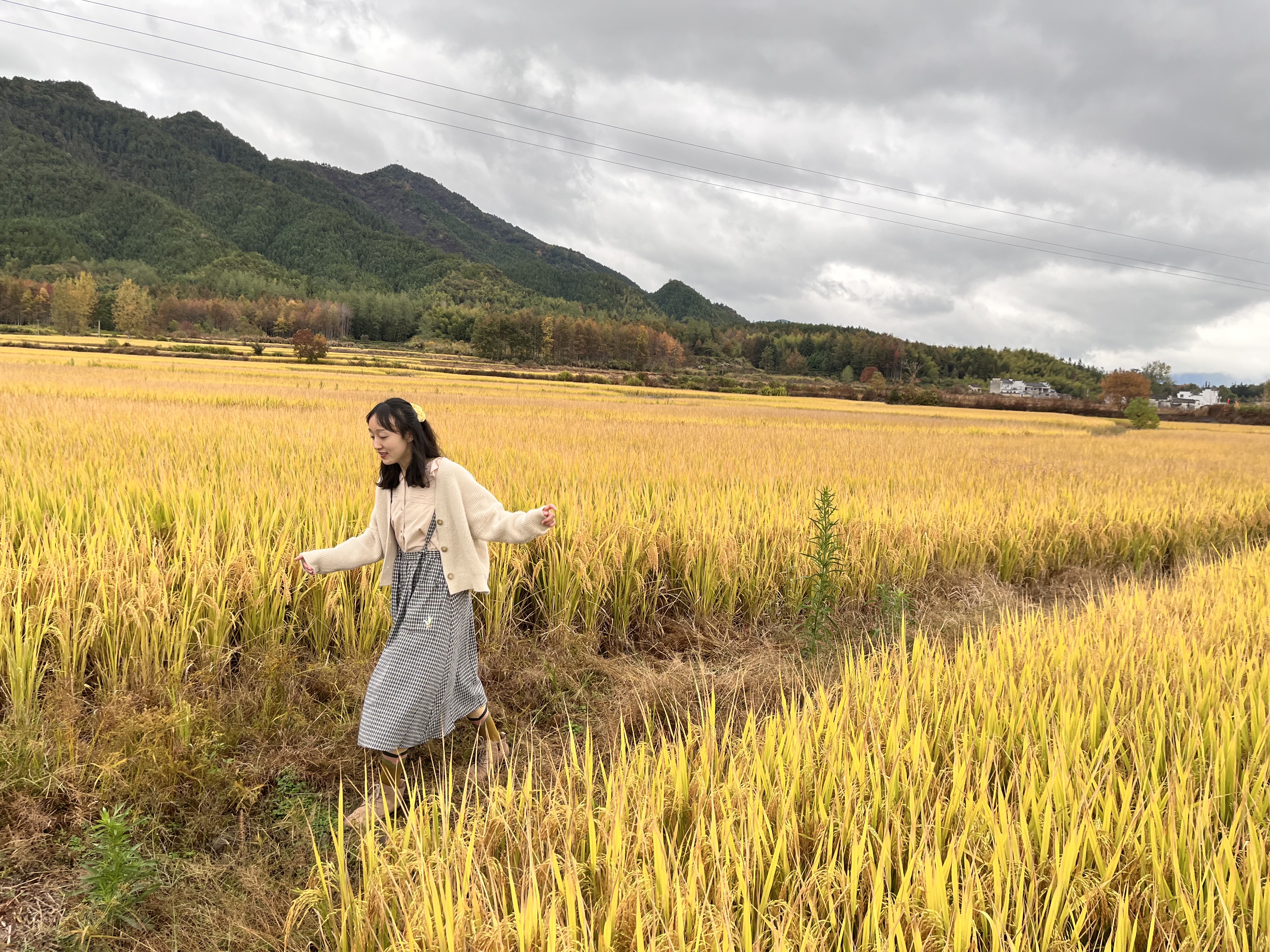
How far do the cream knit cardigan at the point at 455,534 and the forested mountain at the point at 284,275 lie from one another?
64109mm

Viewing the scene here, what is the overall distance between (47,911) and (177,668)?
872 millimetres

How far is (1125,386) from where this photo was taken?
232 ft

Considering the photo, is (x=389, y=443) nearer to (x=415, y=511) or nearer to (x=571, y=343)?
(x=415, y=511)

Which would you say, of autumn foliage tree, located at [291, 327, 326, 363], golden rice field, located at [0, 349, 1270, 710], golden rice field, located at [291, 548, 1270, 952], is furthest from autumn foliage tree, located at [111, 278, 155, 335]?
golden rice field, located at [291, 548, 1270, 952]

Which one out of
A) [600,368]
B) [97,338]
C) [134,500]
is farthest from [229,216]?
[134,500]

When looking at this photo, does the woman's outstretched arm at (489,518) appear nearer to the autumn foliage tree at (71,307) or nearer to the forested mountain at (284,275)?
the forested mountain at (284,275)

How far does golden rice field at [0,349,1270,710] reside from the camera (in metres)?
2.52

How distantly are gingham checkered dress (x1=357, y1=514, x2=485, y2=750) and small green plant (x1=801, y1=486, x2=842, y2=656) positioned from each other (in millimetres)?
1773

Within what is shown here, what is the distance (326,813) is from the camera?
6.48 ft

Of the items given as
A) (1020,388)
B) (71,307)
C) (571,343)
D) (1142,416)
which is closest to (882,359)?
(1020,388)

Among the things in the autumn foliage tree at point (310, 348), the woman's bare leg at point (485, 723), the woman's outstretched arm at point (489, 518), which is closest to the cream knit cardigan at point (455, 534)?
the woman's outstretched arm at point (489, 518)

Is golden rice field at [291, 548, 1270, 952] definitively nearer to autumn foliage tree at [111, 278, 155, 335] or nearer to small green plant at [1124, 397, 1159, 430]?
small green plant at [1124, 397, 1159, 430]

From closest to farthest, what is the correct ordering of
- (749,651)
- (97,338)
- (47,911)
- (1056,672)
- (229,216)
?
(47,911) → (1056,672) → (749,651) → (97,338) → (229,216)

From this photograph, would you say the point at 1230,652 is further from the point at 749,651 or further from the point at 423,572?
the point at 423,572
